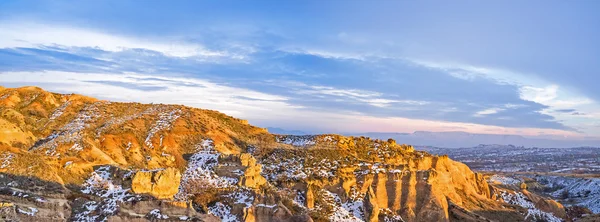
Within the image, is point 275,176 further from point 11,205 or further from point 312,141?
point 11,205

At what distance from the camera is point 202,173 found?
44.0 meters

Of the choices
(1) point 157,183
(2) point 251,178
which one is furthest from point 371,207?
(1) point 157,183

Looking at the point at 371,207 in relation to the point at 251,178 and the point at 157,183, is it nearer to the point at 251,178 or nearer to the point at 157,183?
the point at 251,178

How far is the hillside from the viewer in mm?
31953

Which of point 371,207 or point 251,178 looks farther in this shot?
point 371,207

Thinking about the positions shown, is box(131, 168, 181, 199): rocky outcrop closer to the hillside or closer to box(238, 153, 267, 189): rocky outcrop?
the hillside

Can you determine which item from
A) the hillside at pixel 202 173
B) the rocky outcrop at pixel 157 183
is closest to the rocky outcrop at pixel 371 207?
the hillside at pixel 202 173

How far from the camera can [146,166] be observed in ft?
153

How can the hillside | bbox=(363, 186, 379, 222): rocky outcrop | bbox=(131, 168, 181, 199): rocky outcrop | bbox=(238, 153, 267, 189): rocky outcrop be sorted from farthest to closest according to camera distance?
bbox=(363, 186, 379, 222): rocky outcrop
bbox=(238, 153, 267, 189): rocky outcrop
bbox=(131, 168, 181, 199): rocky outcrop
the hillside

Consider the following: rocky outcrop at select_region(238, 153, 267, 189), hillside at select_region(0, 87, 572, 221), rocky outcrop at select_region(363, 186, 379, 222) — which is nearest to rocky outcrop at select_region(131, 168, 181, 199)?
hillside at select_region(0, 87, 572, 221)

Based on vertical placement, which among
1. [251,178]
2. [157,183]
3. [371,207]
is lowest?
Answer: [371,207]

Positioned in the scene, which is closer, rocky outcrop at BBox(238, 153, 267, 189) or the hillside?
the hillside

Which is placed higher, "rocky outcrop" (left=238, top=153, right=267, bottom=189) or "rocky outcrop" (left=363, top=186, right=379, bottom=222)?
"rocky outcrop" (left=238, top=153, right=267, bottom=189)

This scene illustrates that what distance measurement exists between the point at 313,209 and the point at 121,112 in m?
33.5
